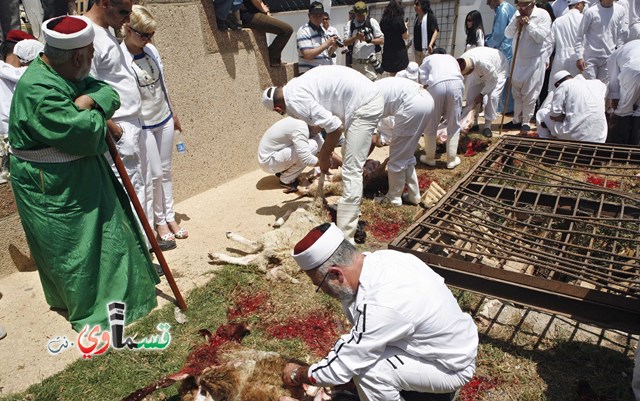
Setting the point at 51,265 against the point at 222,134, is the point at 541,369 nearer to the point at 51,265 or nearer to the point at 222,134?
the point at 51,265

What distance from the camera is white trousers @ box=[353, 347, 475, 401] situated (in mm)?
2342

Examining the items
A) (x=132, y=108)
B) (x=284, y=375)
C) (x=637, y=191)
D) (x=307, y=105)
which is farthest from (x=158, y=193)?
(x=637, y=191)

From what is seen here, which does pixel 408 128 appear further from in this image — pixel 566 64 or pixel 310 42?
pixel 566 64

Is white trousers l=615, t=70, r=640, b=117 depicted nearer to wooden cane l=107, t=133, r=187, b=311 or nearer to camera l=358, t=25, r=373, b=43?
camera l=358, t=25, r=373, b=43

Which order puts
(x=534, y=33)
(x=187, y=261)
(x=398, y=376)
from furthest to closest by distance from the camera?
(x=534, y=33) < (x=187, y=261) < (x=398, y=376)

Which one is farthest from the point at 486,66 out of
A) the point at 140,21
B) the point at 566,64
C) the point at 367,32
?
the point at 140,21

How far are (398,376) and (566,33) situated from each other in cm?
830

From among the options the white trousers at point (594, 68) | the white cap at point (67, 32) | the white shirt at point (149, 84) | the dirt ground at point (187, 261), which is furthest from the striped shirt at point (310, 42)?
the white trousers at point (594, 68)

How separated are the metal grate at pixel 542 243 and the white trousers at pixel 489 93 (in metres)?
2.42

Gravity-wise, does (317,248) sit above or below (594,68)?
above

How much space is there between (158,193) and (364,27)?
6.35m

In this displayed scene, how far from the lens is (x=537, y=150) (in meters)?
6.55

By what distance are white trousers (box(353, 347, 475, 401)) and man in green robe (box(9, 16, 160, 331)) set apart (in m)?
2.15

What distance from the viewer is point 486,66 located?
7887mm
